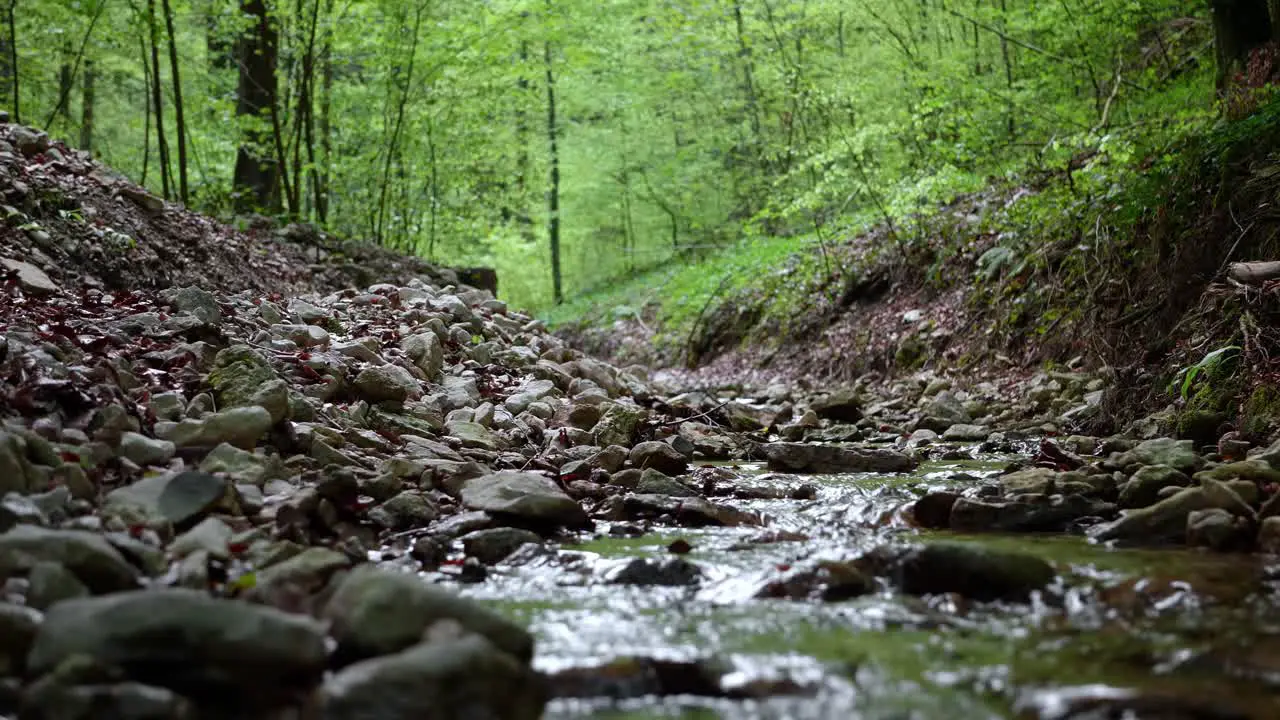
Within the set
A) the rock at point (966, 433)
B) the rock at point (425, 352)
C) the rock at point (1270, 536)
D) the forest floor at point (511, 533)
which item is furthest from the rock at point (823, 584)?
the rock at point (425, 352)

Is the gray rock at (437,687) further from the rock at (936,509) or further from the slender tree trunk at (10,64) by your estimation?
the slender tree trunk at (10,64)

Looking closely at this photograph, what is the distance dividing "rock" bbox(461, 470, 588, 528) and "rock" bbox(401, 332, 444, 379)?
240cm

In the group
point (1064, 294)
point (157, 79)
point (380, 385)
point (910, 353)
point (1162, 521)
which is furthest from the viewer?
point (910, 353)

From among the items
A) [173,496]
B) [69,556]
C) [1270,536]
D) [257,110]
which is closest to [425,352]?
[173,496]

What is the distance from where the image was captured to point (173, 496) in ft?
9.29

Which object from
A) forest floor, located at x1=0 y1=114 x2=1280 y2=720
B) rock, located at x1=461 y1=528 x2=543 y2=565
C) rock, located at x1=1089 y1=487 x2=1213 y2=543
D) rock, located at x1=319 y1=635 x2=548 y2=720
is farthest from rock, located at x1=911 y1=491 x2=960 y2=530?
rock, located at x1=319 y1=635 x2=548 y2=720

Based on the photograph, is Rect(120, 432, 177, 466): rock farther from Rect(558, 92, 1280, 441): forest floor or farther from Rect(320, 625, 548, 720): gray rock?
Rect(558, 92, 1280, 441): forest floor

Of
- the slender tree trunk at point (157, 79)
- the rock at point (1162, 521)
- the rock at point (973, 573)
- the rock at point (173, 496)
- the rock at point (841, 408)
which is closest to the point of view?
the rock at point (973, 573)

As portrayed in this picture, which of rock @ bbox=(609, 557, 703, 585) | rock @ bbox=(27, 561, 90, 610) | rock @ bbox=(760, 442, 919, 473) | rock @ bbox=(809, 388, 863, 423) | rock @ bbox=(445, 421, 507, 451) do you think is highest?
rock @ bbox=(27, 561, 90, 610)

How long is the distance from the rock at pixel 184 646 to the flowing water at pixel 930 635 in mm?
570

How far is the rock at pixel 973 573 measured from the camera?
8.15 feet

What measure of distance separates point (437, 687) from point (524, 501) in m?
1.77

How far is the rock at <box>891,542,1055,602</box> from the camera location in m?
2.48

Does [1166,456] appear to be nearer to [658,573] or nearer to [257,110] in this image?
[658,573]
